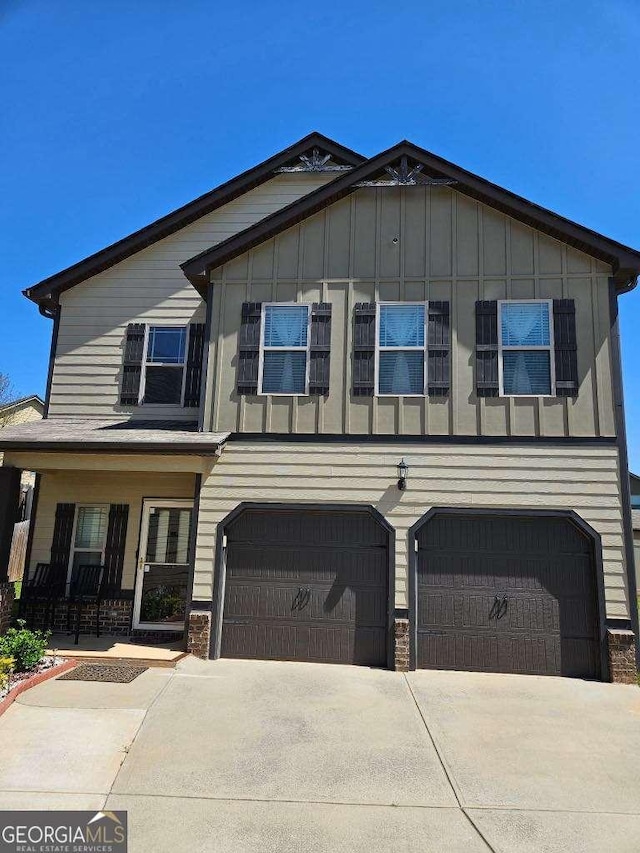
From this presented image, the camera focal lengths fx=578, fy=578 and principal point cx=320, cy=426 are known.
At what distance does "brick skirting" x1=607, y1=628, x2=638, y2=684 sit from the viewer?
7480 millimetres

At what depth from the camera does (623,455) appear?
808 centimetres

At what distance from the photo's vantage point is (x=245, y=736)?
17.8ft

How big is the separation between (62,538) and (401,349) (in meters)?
6.52

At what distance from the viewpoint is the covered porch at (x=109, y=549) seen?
365 inches

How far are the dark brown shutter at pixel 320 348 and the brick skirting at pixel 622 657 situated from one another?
515 cm

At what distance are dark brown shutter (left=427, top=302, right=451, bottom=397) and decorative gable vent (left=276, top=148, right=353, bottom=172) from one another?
4469 millimetres

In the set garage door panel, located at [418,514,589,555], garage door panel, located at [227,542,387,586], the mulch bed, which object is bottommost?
the mulch bed

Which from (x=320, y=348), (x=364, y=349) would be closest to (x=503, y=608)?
(x=364, y=349)

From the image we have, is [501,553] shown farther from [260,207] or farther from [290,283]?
[260,207]

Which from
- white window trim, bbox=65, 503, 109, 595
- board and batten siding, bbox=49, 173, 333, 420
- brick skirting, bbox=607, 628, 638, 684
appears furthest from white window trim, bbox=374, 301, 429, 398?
white window trim, bbox=65, 503, 109, 595

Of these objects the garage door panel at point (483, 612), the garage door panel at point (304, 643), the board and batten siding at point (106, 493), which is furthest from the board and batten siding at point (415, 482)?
the board and batten siding at point (106, 493)

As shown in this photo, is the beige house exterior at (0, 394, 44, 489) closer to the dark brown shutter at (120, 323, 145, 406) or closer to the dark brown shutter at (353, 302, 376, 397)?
the dark brown shutter at (120, 323, 145, 406)

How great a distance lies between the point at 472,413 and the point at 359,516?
2.23 m

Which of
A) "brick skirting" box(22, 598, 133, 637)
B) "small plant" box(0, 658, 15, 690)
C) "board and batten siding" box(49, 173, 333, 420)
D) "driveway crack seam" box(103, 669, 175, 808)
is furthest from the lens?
"board and batten siding" box(49, 173, 333, 420)
